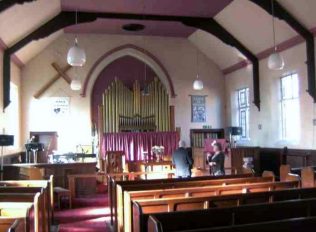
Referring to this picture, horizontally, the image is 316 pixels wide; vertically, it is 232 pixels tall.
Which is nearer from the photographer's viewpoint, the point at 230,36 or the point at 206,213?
the point at 206,213

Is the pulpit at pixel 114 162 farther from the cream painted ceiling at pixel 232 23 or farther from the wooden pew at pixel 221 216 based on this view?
the wooden pew at pixel 221 216

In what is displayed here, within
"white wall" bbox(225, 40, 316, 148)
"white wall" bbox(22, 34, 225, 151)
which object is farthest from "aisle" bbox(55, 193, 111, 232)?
"white wall" bbox(225, 40, 316, 148)

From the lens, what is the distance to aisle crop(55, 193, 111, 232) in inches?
255

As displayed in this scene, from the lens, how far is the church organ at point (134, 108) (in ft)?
40.3

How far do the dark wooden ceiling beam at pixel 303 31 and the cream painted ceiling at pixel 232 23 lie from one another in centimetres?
11

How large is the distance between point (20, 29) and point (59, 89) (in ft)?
9.70

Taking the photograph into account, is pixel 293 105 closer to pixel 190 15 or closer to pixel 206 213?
pixel 190 15

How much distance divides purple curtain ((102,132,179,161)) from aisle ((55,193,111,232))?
274cm

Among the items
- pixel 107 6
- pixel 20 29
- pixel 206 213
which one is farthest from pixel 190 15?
pixel 206 213

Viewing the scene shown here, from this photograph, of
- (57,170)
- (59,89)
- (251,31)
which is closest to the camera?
(57,170)

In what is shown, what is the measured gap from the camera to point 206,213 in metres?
3.20

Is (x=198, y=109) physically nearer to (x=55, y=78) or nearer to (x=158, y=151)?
(x=158, y=151)

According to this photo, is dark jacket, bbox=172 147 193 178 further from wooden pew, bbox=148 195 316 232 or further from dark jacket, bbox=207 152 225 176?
wooden pew, bbox=148 195 316 232

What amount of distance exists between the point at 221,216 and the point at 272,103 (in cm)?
831
